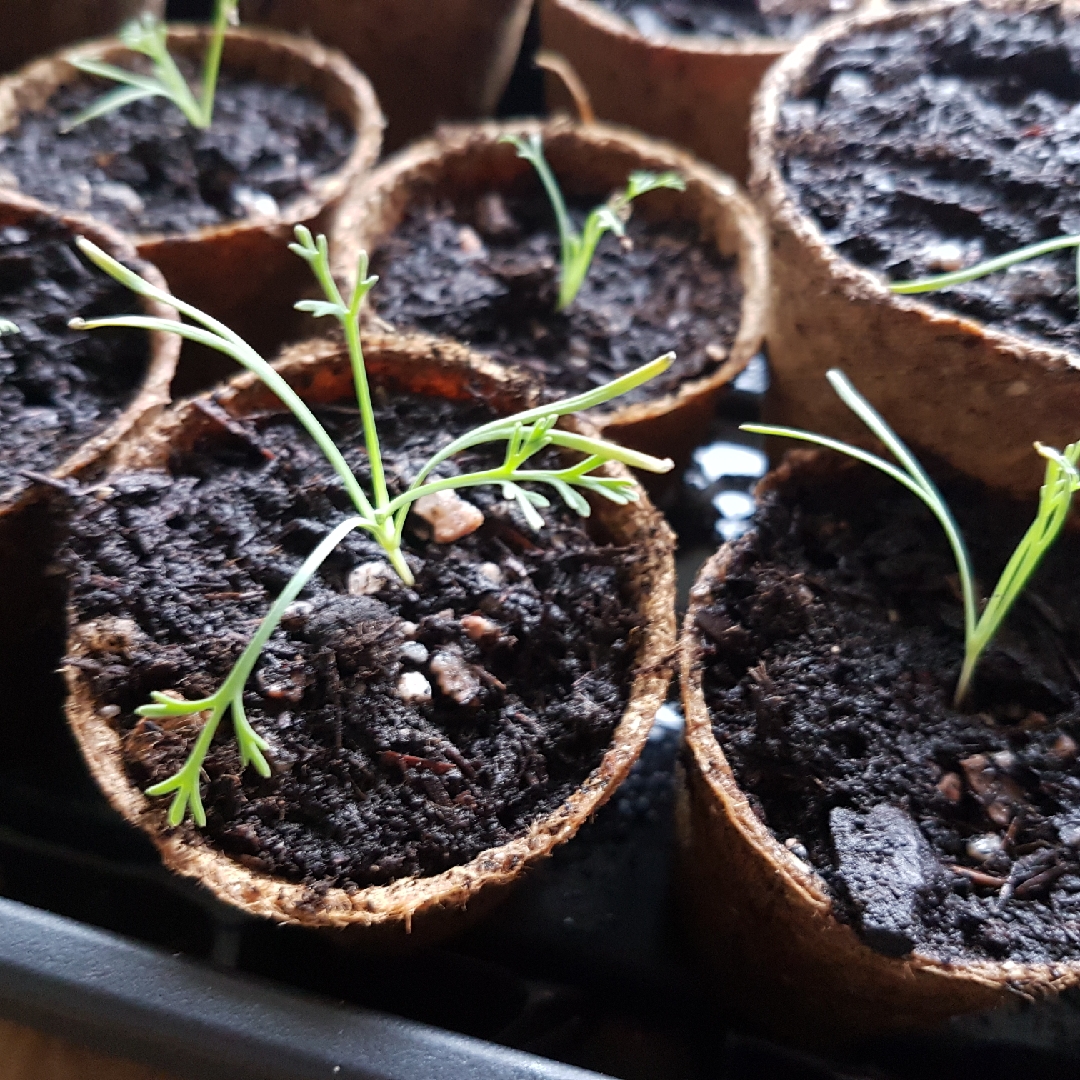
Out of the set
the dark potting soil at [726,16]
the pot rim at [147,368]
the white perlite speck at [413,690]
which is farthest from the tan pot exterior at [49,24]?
the white perlite speck at [413,690]

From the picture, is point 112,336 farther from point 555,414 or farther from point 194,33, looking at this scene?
point 194,33

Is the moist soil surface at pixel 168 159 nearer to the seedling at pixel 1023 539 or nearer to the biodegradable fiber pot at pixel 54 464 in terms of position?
the biodegradable fiber pot at pixel 54 464

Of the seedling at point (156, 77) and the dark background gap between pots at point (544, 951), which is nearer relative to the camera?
the dark background gap between pots at point (544, 951)

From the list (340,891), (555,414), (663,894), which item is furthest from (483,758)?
(663,894)

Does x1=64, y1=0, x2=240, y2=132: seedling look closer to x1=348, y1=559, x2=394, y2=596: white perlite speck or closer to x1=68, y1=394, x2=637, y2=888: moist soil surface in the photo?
x1=68, y1=394, x2=637, y2=888: moist soil surface

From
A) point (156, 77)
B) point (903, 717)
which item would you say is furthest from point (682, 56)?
point (903, 717)

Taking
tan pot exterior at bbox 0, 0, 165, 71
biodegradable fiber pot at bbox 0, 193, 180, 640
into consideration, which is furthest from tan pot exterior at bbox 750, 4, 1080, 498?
tan pot exterior at bbox 0, 0, 165, 71
